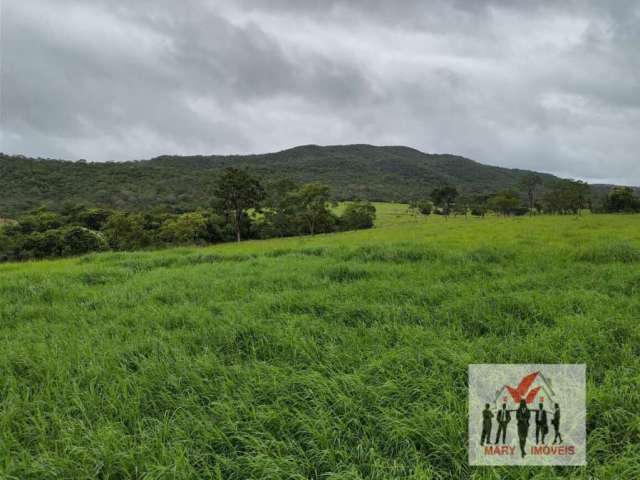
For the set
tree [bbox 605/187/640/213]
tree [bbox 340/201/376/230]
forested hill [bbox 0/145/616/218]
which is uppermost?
forested hill [bbox 0/145/616/218]

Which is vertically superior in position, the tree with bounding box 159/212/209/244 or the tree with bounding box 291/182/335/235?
the tree with bounding box 291/182/335/235

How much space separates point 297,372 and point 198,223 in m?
53.3

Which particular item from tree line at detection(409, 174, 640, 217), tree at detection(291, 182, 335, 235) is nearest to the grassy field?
tree at detection(291, 182, 335, 235)

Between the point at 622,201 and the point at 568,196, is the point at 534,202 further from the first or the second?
the point at 622,201

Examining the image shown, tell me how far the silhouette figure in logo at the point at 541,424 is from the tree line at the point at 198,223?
52375mm

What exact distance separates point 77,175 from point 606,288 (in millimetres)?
123880

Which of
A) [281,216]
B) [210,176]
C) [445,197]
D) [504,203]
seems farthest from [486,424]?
[210,176]

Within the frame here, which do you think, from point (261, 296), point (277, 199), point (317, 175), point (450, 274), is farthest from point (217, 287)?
point (317, 175)

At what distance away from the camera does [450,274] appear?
8188mm

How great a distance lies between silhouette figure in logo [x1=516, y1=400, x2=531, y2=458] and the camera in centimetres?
279

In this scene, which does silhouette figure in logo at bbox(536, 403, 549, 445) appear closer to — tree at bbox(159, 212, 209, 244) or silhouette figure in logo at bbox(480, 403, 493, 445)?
silhouette figure in logo at bbox(480, 403, 493, 445)

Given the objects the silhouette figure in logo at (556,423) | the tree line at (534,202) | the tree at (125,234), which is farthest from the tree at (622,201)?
the tree at (125,234)

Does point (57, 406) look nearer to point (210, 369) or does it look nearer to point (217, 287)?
point (210, 369)

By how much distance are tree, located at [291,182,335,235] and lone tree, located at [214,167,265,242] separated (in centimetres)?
731
